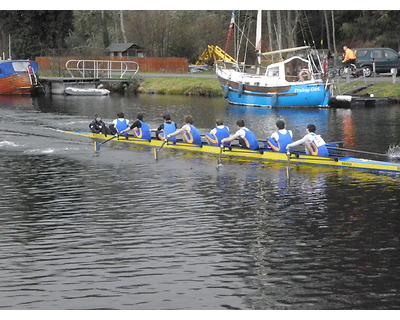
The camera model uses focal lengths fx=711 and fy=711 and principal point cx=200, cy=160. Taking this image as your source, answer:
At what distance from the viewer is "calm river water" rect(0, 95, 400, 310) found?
13.8 meters

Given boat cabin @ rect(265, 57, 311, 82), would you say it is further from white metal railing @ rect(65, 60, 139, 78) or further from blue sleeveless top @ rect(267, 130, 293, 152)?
white metal railing @ rect(65, 60, 139, 78)

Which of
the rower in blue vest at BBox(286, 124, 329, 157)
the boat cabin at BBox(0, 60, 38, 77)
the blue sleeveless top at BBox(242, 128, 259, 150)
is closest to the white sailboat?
the blue sleeveless top at BBox(242, 128, 259, 150)

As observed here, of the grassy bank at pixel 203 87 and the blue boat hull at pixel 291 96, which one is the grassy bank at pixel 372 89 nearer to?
the grassy bank at pixel 203 87

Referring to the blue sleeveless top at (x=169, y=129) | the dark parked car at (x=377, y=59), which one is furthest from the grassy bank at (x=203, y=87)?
the blue sleeveless top at (x=169, y=129)

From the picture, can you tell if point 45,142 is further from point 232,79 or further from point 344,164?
point 232,79

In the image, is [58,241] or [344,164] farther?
[344,164]

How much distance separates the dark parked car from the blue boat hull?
7.71 metres

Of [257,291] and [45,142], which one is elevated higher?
[45,142]

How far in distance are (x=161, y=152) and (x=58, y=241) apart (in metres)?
13.0

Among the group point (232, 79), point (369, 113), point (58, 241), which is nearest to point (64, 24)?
point (232, 79)

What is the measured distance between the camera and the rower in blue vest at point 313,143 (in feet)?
82.9

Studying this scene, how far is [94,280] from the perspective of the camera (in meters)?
14.6

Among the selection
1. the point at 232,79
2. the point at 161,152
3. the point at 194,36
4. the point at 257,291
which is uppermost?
the point at 194,36

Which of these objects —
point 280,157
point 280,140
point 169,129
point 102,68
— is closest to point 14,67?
point 102,68
